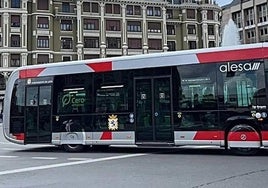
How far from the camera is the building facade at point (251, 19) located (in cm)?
7188

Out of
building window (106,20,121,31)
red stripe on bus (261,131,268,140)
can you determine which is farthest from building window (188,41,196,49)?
red stripe on bus (261,131,268,140)

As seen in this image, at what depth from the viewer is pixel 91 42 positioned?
61125mm

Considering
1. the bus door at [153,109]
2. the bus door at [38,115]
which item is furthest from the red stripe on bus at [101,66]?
the bus door at [38,115]

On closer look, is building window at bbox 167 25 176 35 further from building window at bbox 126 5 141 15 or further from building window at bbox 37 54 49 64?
building window at bbox 37 54 49 64

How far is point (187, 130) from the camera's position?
11.9m

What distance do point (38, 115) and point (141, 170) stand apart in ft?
21.2

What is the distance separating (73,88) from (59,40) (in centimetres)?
4812

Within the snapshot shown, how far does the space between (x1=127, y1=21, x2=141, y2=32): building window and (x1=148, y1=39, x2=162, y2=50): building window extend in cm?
283

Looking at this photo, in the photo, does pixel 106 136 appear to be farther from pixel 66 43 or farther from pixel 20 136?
pixel 66 43

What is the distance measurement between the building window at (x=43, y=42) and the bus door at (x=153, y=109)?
48.4 metres

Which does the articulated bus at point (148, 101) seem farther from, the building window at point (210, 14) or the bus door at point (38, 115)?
the building window at point (210, 14)

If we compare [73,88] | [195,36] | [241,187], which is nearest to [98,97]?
[73,88]

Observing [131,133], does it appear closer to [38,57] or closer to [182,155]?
[182,155]

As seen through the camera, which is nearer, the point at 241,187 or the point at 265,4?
the point at 241,187
